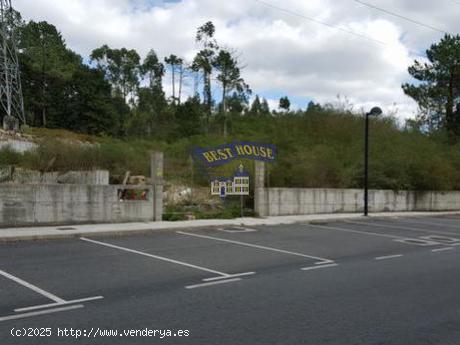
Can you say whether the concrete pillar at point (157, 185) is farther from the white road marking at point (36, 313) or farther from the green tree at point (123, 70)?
the green tree at point (123, 70)

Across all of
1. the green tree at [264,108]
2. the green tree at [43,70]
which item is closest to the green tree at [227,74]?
the green tree at [264,108]

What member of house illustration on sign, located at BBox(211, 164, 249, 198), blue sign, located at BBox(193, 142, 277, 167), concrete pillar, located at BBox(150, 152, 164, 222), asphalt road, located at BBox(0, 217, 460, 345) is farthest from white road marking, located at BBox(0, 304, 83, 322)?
blue sign, located at BBox(193, 142, 277, 167)

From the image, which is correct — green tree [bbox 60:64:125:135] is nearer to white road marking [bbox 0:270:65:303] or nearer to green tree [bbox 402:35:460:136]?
green tree [bbox 402:35:460:136]

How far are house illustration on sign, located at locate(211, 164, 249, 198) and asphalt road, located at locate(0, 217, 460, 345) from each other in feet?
Answer: 22.2

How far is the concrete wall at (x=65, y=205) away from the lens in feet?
48.7

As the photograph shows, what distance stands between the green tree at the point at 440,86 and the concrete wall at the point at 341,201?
18217 mm

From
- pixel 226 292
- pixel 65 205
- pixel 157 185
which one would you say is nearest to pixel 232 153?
pixel 157 185

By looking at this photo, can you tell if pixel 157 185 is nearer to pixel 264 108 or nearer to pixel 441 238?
pixel 441 238

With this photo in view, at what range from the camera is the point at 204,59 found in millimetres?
59594

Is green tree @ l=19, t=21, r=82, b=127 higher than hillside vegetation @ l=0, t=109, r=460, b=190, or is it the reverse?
green tree @ l=19, t=21, r=82, b=127

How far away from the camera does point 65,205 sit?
1576 centimetres

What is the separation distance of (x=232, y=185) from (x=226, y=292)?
12.9 metres

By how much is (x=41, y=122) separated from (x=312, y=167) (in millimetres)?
52754

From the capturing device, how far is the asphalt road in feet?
18.6
